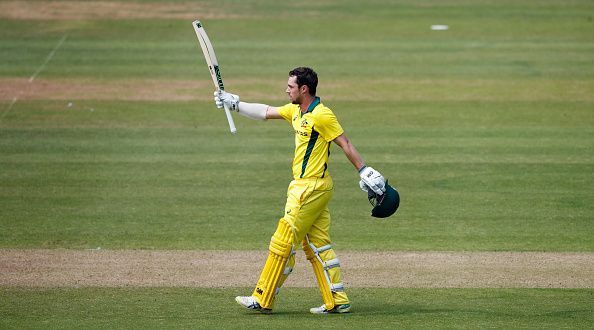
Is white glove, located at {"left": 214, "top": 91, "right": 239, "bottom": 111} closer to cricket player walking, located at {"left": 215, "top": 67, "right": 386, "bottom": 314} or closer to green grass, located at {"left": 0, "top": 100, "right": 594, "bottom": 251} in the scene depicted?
cricket player walking, located at {"left": 215, "top": 67, "right": 386, "bottom": 314}

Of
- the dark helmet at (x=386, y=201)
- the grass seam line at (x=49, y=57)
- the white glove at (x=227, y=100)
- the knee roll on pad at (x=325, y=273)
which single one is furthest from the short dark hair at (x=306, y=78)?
the grass seam line at (x=49, y=57)

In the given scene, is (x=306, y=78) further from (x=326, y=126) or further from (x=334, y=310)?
(x=334, y=310)

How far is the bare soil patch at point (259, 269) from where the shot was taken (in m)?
11.3

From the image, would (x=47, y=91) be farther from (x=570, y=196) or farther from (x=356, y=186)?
(x=570, y=196)

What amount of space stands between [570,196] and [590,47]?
31.7 ft

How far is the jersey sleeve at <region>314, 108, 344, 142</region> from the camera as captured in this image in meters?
9.93

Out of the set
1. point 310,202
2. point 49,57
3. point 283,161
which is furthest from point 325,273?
point 49,57

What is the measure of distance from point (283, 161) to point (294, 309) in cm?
637

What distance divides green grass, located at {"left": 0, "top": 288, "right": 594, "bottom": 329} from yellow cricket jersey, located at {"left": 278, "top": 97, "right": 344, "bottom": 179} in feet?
4.34

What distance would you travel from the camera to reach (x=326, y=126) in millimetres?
9945

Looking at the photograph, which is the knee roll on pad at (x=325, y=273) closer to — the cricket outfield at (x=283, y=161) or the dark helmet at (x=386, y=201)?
the cricket outfield at (x=283, y=161)

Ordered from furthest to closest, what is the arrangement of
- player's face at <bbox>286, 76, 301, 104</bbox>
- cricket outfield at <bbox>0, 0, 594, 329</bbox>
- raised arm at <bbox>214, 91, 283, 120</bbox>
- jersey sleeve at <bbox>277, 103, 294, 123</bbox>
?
cricket outfield at <bbox>0, 0, 594, 329</bbox> → raised arm at <bbox>214, 91, 283, 120</bbox> → jersey sleeve at <bbox>277, 103, 294, 123</bbox> → player's face at <bbox>286, 76, 301, 104</bbox>

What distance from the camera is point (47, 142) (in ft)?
57.0

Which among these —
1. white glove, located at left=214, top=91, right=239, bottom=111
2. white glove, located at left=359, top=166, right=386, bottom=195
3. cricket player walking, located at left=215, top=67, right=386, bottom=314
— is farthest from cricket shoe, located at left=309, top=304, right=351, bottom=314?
white glove, located at left=214, top=91, right=239, bottom=111
